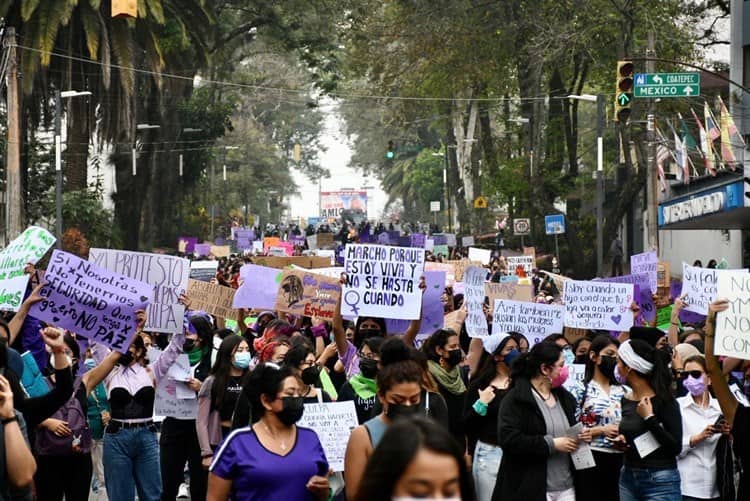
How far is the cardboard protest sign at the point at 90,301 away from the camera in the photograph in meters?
9.32

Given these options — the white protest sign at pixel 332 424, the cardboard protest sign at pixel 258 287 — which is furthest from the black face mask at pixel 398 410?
the cardboard protest sign at pixel 258 287

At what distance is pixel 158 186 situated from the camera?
4662cm

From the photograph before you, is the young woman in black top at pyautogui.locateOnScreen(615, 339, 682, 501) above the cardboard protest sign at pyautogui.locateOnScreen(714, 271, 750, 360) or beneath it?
beneath

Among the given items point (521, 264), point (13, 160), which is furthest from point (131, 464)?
point (521, 264)

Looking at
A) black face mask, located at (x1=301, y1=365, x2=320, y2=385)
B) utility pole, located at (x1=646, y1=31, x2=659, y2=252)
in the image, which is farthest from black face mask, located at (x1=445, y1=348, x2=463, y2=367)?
utility pole, located at (x1=646, y1=31, x2=659, y2=252)

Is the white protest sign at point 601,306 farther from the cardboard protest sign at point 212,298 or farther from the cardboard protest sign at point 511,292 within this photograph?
the cardboard protest sign at point 212,298

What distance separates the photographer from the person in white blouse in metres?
8.15

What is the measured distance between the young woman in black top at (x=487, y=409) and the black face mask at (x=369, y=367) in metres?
0.55

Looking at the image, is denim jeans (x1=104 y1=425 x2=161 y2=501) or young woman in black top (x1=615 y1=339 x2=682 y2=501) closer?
young woman in black top (x1=615 y1=339 x2=682 y2=501)

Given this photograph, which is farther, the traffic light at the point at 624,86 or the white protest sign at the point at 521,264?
the white protest sign at the point at 521,264

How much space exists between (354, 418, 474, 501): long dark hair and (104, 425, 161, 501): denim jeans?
243 inches

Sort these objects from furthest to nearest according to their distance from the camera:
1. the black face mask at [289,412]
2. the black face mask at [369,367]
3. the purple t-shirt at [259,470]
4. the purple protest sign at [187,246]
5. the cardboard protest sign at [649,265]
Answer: the purple protest sign at [187,246]
the cardboard protest sign at [649,265]
the black face mask at [369,367]
the black face mask at [289,412]
the purple t-shirt at [259,470]

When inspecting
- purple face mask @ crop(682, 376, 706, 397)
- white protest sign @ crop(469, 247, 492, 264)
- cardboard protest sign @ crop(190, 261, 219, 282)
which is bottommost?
purple face mask @ crop(682, 376, 706, 397)

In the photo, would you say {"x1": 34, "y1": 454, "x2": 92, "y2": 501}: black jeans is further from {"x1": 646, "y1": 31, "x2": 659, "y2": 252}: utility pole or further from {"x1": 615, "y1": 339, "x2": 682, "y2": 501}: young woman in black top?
{"x1": 646, "y1": 31, "x2": 659, "y2": 252}: utility pole
